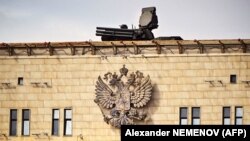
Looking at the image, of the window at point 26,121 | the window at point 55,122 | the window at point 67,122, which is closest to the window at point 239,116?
the window at point 67,122

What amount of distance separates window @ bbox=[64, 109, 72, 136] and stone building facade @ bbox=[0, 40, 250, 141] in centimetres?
6

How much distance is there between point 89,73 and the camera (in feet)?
157

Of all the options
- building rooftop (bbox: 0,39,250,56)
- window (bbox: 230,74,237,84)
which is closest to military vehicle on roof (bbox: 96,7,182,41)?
building rooftop (bbox: 0,39,250,56)

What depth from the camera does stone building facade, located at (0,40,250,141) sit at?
4594 centimetres

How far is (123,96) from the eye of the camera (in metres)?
47.0

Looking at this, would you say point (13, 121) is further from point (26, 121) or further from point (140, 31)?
point (140, 31)

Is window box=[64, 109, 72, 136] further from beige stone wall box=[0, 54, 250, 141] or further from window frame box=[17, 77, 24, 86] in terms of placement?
window frame box=[17, 77, 24, 86]

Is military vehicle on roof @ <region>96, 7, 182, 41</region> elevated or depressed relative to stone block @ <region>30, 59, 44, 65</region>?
elevated

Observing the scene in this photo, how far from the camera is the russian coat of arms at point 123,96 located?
4669 centimetres

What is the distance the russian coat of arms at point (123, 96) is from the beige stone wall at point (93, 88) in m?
0.43

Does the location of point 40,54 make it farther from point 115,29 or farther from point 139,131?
point 139,131

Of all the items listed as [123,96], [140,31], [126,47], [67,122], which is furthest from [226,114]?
[67,122]

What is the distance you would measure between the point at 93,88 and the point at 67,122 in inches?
110

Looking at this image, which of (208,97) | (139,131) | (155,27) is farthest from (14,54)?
(139,131)
